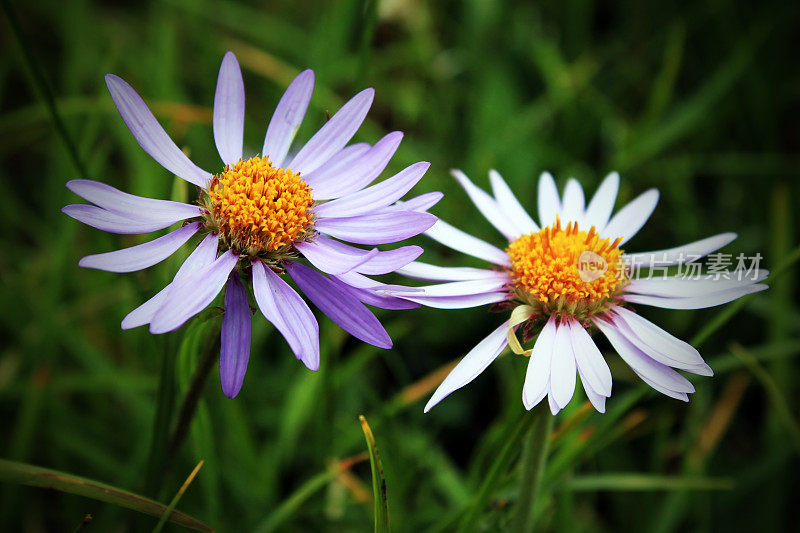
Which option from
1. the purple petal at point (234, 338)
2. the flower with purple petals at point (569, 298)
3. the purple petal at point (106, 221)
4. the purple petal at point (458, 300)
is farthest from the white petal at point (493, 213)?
the purple petal at point (106, 221)

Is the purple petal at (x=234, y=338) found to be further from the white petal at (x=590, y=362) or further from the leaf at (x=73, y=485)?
the white petal at (x=590, y=362)

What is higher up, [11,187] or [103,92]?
[103,92]

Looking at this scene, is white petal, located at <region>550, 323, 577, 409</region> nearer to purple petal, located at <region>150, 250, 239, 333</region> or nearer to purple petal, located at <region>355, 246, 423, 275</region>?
purple petal, located at <region>355, 246, 423, 275</region>

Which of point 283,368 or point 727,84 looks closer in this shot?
point 283,368

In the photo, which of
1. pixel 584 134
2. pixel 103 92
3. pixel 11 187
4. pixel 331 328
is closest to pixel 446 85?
pixel 584 134

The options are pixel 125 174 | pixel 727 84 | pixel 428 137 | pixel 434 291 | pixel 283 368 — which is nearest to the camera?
pixel 434 291

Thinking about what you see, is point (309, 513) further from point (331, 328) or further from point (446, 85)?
point (446, 85)

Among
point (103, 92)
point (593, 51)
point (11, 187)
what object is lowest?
point (11, 187)
